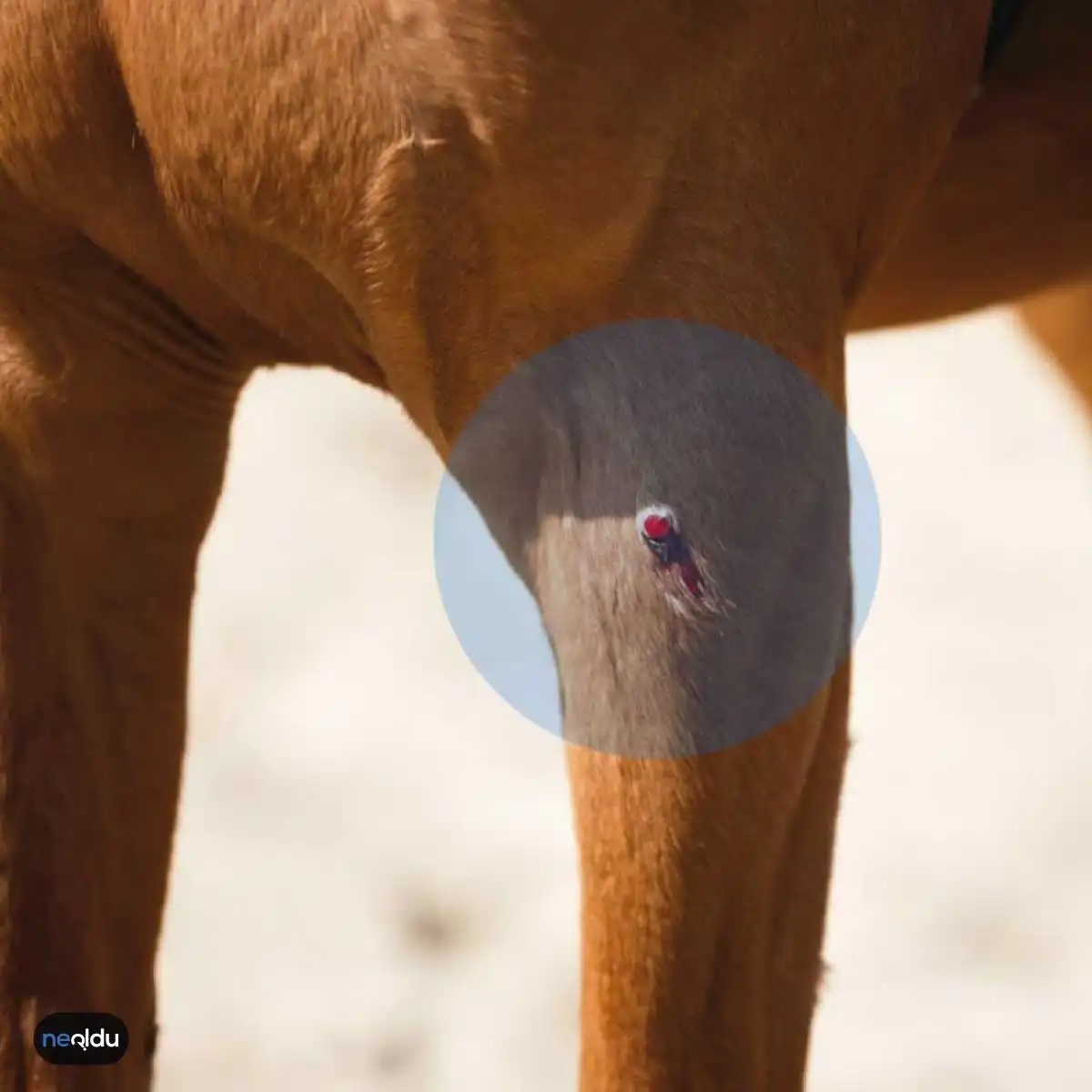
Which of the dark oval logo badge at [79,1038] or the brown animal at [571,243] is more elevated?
the brown animal at [571,243]

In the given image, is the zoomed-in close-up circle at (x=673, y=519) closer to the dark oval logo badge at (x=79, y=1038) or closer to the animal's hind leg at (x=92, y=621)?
the animal's hind leg at (x=92, y=621)

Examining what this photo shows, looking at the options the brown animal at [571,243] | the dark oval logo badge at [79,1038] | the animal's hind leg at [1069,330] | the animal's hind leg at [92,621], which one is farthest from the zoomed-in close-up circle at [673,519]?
the animal's hind leg at [1069,330]

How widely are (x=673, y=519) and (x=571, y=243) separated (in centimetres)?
5

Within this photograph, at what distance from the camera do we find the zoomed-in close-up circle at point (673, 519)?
0.91ft

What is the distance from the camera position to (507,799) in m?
0.89

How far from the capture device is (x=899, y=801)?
867 mm

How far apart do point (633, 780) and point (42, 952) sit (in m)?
0.23

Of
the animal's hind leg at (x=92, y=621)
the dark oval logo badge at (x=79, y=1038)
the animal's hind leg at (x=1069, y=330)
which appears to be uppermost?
the animal's hind leg at (x=1069, y=330)

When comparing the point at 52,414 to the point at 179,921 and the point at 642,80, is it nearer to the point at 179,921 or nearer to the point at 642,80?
the point at 642,80

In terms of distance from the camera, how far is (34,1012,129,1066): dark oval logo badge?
0.45m

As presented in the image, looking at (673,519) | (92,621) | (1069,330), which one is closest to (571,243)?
(673,519)

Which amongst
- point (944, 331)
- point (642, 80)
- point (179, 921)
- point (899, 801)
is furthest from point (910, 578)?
point (642, 80)

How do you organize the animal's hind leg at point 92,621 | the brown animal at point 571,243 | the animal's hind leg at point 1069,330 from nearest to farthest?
the brown animal at point 571,243
the animal's hind leg at point 92,621
the animal's hind leg at point 1069,330

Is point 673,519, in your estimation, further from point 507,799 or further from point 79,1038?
point 507,799
